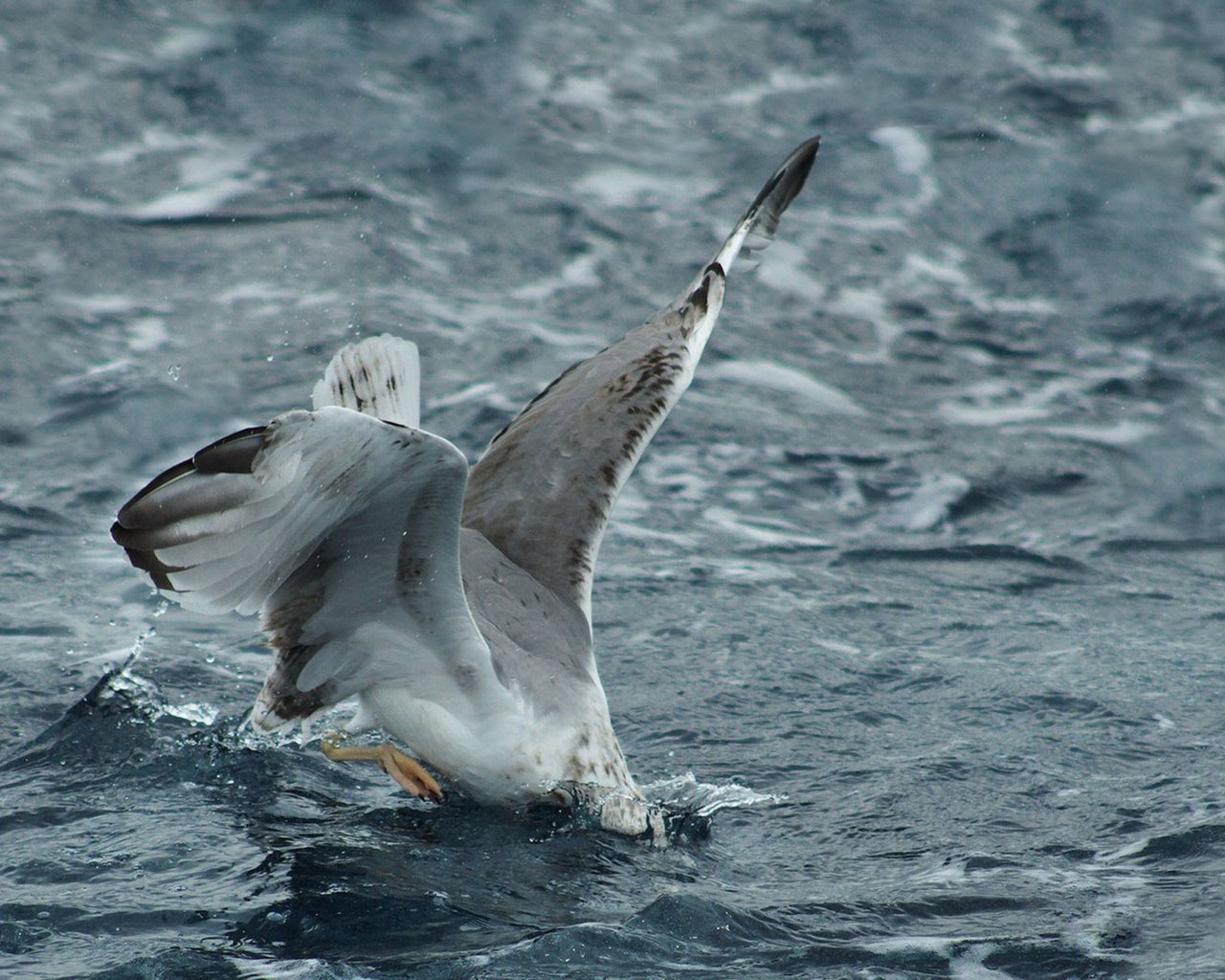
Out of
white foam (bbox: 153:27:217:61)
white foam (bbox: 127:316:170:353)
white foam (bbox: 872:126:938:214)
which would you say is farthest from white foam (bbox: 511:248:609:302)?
white foam (bbox: 153:27:217:61)

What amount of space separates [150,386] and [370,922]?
15.6 ft

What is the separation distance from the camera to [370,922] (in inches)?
168

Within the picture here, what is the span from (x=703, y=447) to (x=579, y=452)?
2500 millimetres

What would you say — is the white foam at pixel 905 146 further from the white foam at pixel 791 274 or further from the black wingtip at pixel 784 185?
the black wingtip at pixel 784 185

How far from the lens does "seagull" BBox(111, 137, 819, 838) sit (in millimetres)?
3936

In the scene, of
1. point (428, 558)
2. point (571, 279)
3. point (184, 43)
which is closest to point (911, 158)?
point (571, 279)

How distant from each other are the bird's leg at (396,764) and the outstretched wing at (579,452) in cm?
84

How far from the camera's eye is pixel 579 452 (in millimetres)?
6105

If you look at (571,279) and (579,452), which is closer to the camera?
(579,452)

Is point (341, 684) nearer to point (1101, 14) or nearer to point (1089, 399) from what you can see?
point (1089, 399)

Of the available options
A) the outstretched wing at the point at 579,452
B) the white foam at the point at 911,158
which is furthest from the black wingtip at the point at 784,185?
the white foam at the point at 911,158

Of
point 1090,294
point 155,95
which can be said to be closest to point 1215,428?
point 1090,294

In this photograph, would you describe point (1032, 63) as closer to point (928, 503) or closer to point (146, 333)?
point (928, 503)

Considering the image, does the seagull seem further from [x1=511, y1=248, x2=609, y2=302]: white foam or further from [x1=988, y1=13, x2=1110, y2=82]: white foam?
[x1=988, y1=13, x2=1110, y2=82]: white foam
